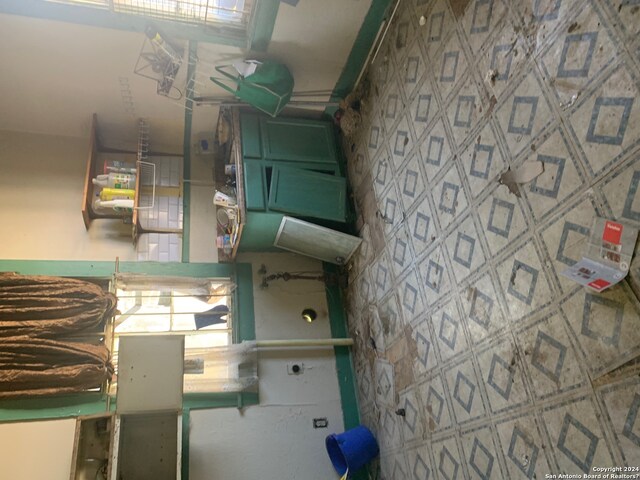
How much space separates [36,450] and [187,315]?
1276 mm

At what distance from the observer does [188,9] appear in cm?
338

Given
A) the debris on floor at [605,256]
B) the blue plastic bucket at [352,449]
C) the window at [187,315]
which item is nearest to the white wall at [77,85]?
the window at [187,315]

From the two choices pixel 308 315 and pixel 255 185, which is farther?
pixel 308 315

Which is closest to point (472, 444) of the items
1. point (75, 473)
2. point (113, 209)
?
point (75, 473)

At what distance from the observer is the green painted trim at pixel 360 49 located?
3.41 m

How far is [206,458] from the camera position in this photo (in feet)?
10.7

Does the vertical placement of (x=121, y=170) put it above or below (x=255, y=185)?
above

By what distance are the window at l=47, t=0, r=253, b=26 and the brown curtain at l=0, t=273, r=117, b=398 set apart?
1.96 m

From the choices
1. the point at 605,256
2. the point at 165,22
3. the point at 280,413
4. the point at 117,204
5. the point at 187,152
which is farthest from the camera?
the point at 187,152

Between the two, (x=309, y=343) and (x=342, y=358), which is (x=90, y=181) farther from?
(x=342, y=358)

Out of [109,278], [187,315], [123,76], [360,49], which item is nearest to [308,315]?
[187,315]

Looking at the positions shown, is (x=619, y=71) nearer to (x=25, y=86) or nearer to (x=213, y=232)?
(x=213, y=232)

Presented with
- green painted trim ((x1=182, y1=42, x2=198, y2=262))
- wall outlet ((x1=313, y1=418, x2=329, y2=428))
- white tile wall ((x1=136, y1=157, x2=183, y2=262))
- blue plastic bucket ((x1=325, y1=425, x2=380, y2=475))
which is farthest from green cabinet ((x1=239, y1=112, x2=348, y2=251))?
blue plastic bucket ((x1=325, y1=425, x2=380, y2=475))

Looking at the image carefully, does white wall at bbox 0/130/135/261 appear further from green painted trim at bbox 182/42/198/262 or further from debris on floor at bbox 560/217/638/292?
debris on floor at bbox 560/217/638/292
